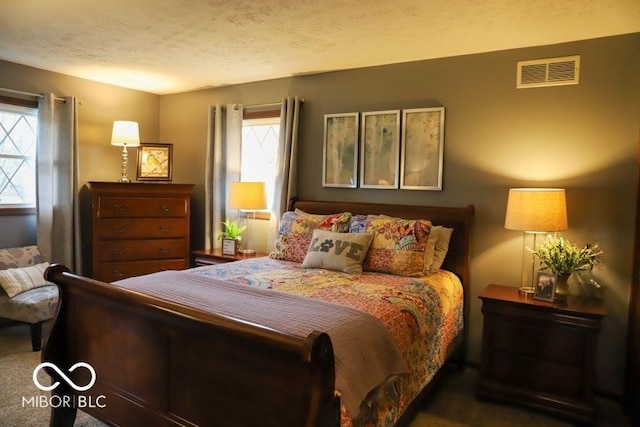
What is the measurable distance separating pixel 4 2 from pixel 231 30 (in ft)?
4.32

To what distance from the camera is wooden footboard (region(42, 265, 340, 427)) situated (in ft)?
4.68

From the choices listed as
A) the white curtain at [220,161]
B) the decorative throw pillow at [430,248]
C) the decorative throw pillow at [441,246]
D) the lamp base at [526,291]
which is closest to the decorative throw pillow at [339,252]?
the decorative throw pillow at [430,248]

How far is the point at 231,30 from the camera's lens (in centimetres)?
294

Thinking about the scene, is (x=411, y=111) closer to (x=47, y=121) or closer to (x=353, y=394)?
(x=353, y=394)

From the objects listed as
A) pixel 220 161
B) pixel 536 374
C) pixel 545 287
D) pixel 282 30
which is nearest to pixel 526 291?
pixel 545 287

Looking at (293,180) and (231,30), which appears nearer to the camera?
(231,30)

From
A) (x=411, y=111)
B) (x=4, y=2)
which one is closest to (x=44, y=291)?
(x=4, y=2)

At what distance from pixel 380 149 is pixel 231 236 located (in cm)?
165

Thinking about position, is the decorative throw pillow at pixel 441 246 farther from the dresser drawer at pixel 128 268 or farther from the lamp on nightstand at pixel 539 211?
the dresser drawer at pixel 128 268

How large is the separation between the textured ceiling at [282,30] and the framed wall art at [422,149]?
459mm

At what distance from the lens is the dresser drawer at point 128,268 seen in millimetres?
4086

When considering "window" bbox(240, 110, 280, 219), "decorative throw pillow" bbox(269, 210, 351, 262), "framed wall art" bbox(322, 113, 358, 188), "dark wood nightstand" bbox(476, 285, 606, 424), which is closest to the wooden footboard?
"decorative throw pillow" bbox(269, 210, 351, 262)

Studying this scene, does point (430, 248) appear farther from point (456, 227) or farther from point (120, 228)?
point (120, 228)

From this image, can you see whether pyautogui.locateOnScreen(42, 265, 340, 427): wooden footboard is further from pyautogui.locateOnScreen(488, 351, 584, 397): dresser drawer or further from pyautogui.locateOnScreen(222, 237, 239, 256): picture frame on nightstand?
pyautogui.locateOnScreen(222, 237, 239, 256): picture frame on nightstand
